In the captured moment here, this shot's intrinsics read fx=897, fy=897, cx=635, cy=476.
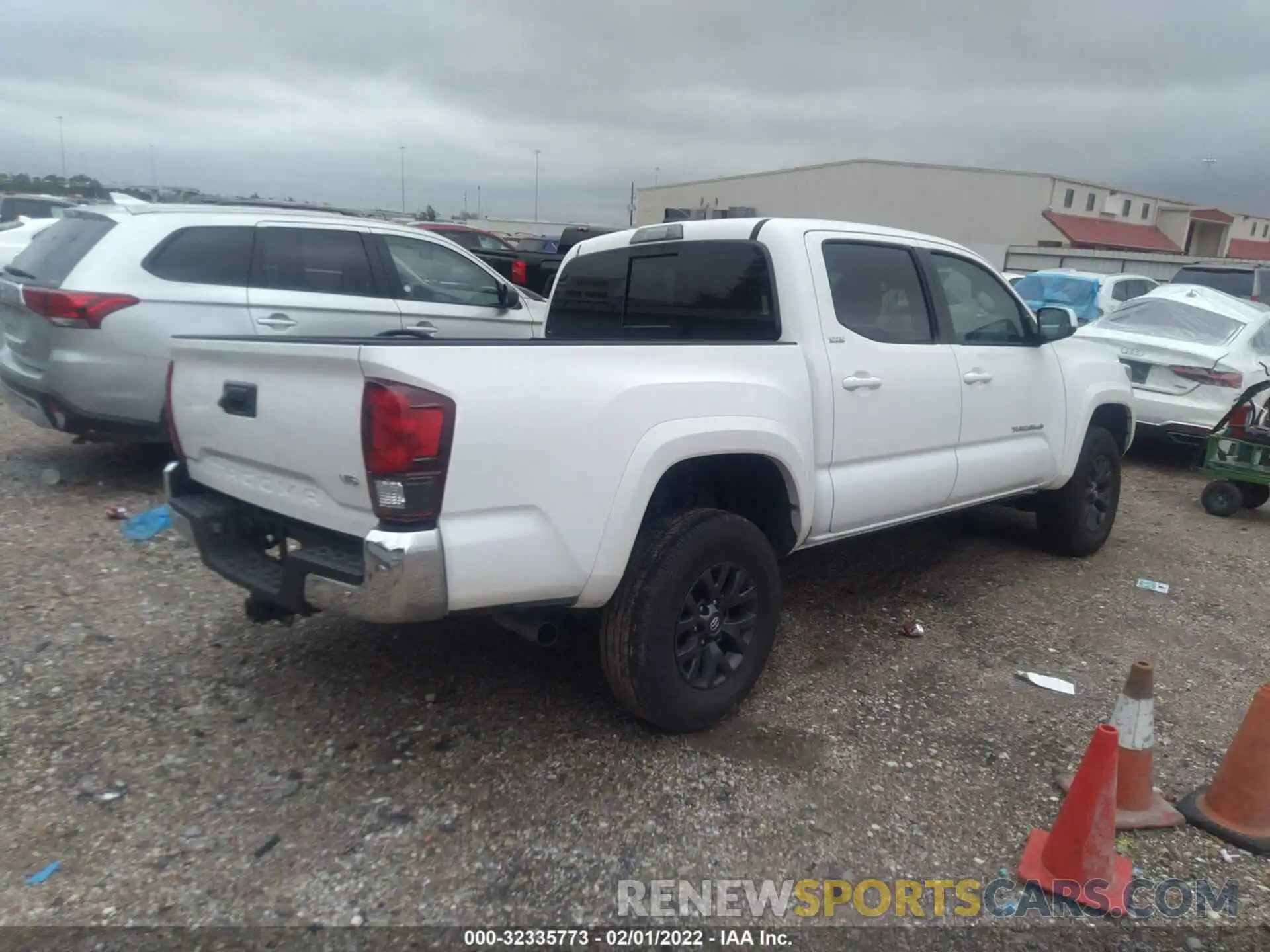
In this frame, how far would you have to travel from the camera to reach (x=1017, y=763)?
11.0 feet

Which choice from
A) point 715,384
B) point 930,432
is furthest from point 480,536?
point 930,432

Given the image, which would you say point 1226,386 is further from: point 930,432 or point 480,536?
point 480,536

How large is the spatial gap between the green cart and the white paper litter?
3.89m

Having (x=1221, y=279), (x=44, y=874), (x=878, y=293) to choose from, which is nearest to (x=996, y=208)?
(x=1221, y=279)

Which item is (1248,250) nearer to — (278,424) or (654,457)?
(654,457)

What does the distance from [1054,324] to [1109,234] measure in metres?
51.0

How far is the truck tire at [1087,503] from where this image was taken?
Answer: 5.50 metres

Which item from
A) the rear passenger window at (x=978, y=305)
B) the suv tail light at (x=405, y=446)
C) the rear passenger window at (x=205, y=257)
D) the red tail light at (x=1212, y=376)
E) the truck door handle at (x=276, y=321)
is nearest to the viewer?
the suv tail light at (x=405, y=446)

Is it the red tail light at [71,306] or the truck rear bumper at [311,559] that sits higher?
the red tail light at [71,306]

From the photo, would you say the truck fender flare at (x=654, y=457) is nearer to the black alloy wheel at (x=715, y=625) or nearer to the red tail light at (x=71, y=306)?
the black alloy wheel at (x=715, y=625)

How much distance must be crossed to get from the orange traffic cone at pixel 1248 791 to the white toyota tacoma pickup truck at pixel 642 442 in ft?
5.22

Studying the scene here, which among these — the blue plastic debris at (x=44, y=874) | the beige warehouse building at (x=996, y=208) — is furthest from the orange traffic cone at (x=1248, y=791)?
the beige warehouse building at (x=996, y=208)

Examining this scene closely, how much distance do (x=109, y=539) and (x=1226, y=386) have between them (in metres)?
8.70

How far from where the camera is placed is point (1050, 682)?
13.2ft
